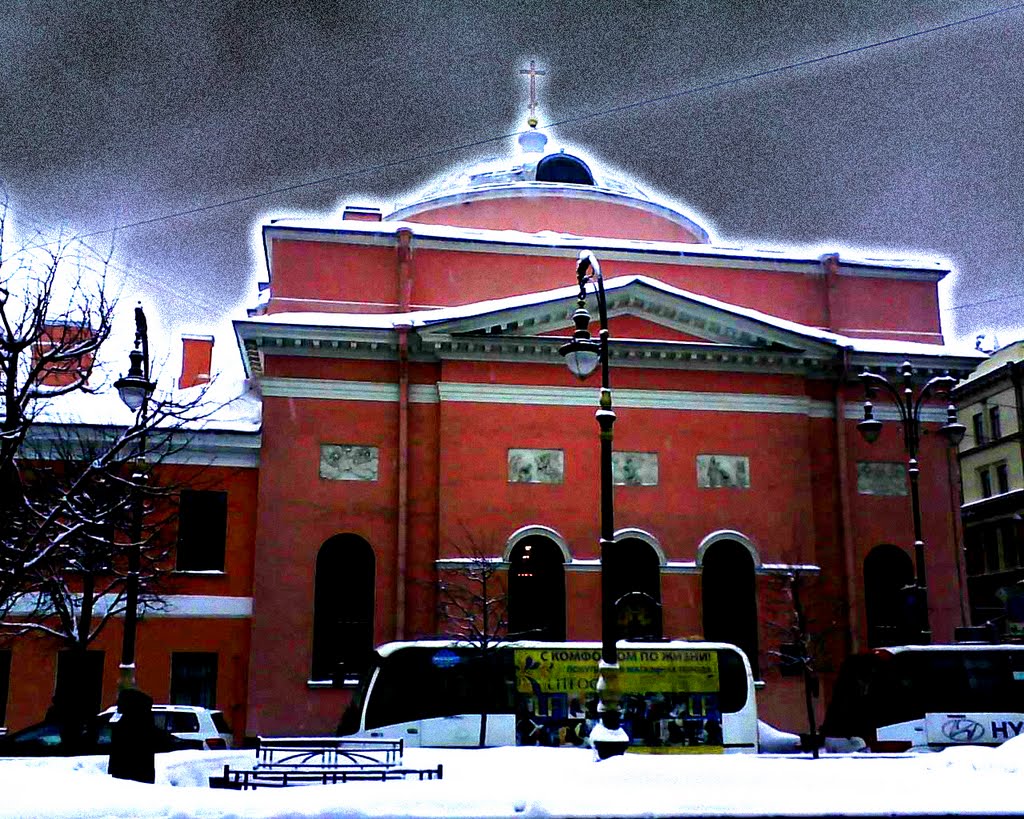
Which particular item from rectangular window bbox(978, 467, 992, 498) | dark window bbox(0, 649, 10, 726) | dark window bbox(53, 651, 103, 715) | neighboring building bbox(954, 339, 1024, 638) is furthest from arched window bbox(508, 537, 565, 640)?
rectangular window bbox(978, 467, 992, 498)

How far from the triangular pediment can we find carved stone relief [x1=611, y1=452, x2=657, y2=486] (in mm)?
2776

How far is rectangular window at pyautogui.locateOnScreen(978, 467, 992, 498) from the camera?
50.9 metres

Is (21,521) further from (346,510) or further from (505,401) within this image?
(505,401)

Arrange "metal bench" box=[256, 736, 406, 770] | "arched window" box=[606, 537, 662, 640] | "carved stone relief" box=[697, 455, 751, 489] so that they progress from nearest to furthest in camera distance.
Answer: "metal bench" box=[256, 736, 406, 770] < "arched window" box=[606, 537, 662, 640] < "carved stone relief" box=[697, 455, 751, 489]

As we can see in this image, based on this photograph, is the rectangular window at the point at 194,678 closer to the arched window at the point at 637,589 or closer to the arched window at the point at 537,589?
the arched window at the point at 537,589

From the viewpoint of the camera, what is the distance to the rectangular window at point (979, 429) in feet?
167

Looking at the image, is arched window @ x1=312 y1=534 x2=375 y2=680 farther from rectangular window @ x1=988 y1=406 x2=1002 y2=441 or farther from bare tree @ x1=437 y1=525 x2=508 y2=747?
rectangular window @ x1=988 y1=406 x2=1002 y2=441

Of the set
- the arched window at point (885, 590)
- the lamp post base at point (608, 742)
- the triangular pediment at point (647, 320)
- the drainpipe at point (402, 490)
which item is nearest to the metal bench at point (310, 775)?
the lamp post base at point (608, 742)

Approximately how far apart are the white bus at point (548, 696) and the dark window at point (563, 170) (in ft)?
55.9

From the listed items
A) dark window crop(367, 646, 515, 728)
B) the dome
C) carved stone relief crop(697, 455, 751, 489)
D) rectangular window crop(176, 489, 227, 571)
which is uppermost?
the dome

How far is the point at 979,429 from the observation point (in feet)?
168

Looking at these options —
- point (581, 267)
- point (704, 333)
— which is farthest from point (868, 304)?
point (581, 267)

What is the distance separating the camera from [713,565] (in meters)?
28.0

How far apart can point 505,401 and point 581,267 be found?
10.3 m
